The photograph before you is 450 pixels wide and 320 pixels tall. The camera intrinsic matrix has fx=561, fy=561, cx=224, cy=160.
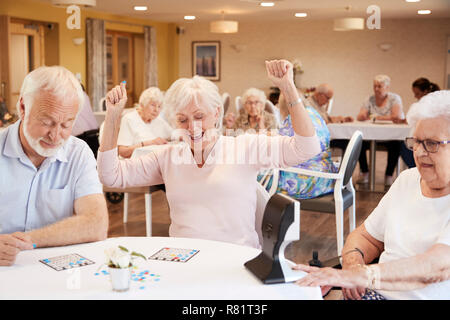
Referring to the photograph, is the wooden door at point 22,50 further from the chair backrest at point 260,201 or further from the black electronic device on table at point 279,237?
the black electronic device on table at point 279,237

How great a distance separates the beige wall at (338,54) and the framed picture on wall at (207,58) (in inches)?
5.6

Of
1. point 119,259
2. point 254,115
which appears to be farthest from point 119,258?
point 254,115

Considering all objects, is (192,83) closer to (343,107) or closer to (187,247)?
(187,247)

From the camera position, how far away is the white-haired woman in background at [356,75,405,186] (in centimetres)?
696

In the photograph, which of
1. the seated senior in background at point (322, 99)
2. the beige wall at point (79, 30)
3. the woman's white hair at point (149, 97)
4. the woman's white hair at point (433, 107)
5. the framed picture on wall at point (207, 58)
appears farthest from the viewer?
the framed picture on wall at point (207, 58)

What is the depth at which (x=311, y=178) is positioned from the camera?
391 cm

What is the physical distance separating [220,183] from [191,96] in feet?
1.21

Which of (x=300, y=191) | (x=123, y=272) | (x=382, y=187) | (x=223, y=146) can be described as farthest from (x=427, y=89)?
(x=123, y=272)

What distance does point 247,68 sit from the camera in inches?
538

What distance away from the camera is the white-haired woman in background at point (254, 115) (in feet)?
17.6

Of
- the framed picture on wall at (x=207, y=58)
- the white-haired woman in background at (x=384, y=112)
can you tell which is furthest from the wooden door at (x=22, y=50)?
the white-haired woman in background at (x=384, y=112)

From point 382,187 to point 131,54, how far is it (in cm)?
788

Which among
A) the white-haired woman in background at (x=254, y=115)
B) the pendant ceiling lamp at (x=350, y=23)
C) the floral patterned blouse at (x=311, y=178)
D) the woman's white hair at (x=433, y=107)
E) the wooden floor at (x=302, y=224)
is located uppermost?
the pendant ceiling lamp at (x=350, y=23)

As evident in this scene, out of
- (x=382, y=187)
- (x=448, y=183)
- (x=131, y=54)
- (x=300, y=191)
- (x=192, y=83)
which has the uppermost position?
(x=131, y=54)
